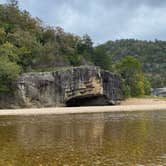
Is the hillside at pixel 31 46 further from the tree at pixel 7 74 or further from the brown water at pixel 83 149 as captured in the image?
the brown water at pixel 83 149

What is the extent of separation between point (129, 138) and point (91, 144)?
3.24m

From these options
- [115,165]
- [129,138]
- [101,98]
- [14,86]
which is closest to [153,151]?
[115,165]

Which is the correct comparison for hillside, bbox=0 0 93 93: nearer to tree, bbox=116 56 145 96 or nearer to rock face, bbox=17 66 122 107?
rock face, bbox=17 66 122 107

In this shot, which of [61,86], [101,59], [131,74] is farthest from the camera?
[131,74]

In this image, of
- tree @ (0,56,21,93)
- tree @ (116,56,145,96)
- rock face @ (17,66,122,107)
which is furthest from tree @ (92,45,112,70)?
tree @ (0,56,21,93)

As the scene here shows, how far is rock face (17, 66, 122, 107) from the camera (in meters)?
72.0

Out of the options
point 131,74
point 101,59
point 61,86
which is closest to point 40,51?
point 61,86

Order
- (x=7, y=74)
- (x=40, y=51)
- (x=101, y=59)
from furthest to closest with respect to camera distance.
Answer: (x=101, y=59) < (x=40, y=51) < (x=7, y=74)

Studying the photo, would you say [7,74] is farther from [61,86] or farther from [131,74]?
[131,74]

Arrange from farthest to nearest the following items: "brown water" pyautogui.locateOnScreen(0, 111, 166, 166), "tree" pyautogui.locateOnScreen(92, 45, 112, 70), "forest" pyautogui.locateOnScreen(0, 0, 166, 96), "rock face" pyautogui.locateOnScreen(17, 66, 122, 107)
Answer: "tree" pyautogui.locateOnScreen(92, 45, 112, 70) < "forest" pyautogui.locateOnScreen(0, 0, 166, 96) < "rock face" pyautogui.locateOnScreen(17, 66, 122, 107) < "brown water" pyautogui.locateOnScreen(0, 111, 166, 166)

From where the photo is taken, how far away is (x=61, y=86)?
74312 mm

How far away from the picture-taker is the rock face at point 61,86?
72000 mm

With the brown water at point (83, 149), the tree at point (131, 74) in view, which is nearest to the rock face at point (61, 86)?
the tree at point (131, 74)

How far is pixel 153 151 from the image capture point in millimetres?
18531
